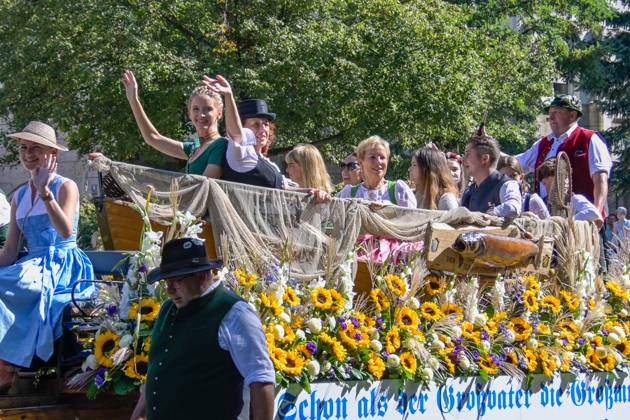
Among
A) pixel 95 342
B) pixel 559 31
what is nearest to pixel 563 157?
pixel 95 342

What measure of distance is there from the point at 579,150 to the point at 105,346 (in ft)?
15.5

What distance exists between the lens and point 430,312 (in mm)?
6770

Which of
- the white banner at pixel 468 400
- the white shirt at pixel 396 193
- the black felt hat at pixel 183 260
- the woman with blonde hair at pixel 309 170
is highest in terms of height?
the woman with blonde hair at pixel 309 170

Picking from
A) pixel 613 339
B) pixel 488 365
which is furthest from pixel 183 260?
pixel 613 339

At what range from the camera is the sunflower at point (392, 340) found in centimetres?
634

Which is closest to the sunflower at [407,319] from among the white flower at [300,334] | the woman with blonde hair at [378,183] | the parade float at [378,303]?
the parade float at [378,303]

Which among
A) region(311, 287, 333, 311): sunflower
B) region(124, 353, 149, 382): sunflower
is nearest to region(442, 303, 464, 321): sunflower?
region(311, 287, 333, 311): sunflower

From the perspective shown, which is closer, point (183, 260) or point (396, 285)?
point (183, 260)

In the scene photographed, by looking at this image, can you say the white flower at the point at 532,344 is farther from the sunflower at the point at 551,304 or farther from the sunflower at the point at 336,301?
the sunflower at the point at 336,301

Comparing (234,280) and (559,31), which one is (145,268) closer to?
(234,280)

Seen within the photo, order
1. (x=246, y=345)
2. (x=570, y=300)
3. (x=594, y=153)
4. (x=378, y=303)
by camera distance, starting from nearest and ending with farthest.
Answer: (x=246, y=345) < (x=378, y=303) < (x=570, y=300) < (x=594, y=153)

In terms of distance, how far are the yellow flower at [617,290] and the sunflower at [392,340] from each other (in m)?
2.38

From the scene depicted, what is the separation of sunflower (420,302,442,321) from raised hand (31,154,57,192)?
232cm

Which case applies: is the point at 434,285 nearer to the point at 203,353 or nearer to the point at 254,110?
the point at 254,110
